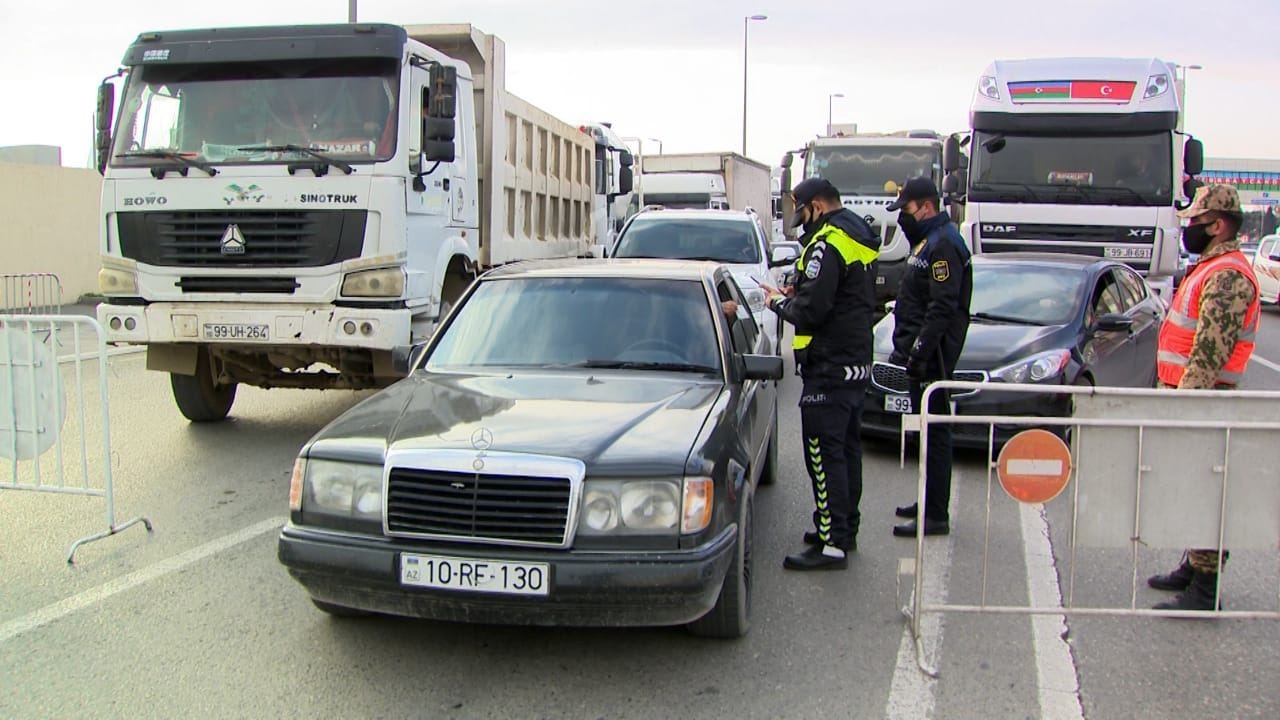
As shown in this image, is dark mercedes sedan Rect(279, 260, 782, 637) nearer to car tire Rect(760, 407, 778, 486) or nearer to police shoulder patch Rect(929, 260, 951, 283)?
police shoulder patch Rect(929, 260, 951, 283)

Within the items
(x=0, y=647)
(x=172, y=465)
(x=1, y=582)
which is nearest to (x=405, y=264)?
(x=172, y=465)

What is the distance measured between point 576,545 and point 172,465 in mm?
4794

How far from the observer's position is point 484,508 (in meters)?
3.85

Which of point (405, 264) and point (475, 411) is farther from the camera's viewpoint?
point (405, 264)

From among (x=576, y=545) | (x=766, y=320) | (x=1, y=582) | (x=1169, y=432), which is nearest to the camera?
(x=576, y=545)

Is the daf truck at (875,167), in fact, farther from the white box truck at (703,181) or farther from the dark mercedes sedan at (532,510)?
the dark mercedes sedan at (532,510)

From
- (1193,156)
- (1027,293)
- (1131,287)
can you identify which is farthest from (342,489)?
(1193,156)

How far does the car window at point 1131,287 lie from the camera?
9445 mm

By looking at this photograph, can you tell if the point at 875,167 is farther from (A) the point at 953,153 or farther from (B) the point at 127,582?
(B) the point at 127,582

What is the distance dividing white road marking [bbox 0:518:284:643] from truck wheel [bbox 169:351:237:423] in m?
3.02

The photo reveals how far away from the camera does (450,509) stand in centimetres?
387

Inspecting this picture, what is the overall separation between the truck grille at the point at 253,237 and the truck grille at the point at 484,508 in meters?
4.20

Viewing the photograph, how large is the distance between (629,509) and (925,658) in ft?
4.50

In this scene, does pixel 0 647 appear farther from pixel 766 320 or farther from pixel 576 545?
pixel 766 320
